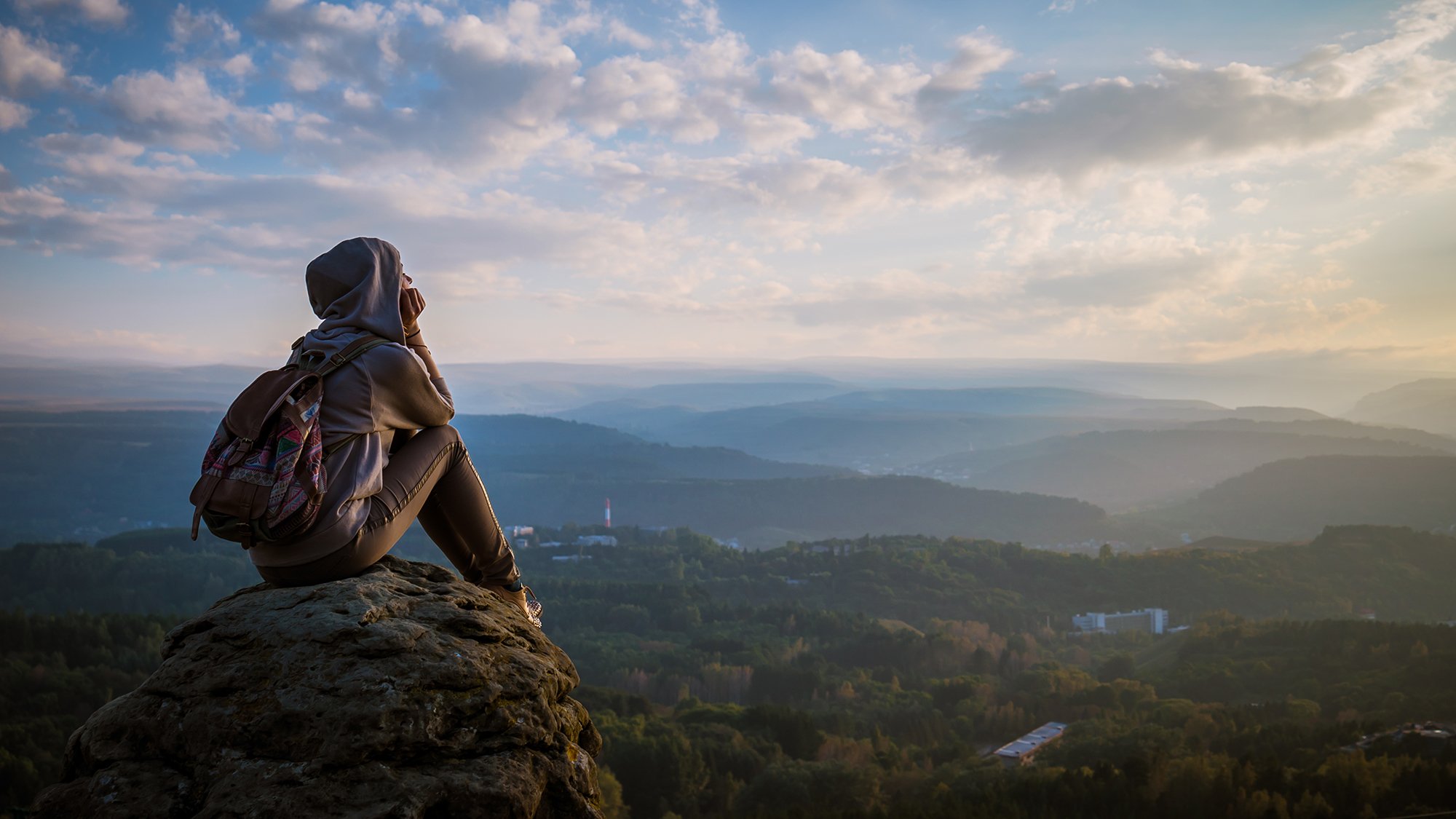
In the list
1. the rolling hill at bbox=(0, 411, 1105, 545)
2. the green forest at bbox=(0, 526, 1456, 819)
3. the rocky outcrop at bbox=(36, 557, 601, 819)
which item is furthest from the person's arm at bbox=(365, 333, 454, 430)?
the rolling hill at bbox=(0, 411, 1105, 545)

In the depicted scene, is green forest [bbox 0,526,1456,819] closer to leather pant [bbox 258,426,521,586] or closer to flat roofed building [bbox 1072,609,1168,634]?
flat roofed building [bbox 1072,609,1168,634]

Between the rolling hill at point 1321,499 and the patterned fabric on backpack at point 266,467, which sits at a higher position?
the patterned fabric on backpack at point 266,467

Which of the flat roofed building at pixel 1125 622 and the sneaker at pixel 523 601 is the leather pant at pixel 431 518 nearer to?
the sneaker at pixel 523 601

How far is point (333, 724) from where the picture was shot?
13.2 feet

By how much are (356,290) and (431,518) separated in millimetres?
1467

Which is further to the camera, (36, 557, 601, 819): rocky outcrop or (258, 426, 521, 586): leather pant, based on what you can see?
(258, 426, 521, 586): leather pant

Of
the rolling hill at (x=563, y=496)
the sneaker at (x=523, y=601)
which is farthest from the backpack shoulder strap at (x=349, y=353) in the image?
the rolling hill at (x=563, y=496)

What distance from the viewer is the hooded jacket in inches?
179

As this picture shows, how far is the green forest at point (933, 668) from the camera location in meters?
24.3

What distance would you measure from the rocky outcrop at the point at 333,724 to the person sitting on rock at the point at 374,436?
0.86 ft

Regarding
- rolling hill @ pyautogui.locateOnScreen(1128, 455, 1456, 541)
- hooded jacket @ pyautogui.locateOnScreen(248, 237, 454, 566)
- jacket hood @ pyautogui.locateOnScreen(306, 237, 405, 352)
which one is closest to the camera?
hooded jacket @ pyautogui.locateOnScreen(248, 237, 454, 566)

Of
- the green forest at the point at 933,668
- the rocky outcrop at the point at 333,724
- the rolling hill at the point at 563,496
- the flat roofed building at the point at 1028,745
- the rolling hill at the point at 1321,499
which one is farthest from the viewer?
the rolling hill at the point at 563,496

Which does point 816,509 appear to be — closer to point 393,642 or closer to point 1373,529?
point 1373,529

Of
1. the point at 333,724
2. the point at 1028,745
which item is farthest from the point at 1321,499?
the point at 333,724
